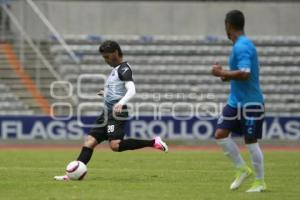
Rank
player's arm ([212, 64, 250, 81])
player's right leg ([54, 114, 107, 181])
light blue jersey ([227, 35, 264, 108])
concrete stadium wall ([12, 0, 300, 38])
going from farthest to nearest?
concrete stadium wall ([12, 0, 300, 38]) → player's right leg ([54, 114, 107, 181]) → light blue jersey ([227, 35, 264, 108]) → player's arm ([212, 64, 250, 81])

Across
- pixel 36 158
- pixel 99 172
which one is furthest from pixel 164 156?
pixel 99 172

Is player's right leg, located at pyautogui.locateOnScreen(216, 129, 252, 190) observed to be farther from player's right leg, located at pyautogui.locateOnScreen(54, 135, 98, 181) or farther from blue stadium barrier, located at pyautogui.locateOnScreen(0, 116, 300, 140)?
blue stadium barrier, located at pyautogui.locateOnScreen(0, 116, 300, 140)

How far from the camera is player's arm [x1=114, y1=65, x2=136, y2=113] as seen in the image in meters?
12.3

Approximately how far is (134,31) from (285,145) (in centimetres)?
818

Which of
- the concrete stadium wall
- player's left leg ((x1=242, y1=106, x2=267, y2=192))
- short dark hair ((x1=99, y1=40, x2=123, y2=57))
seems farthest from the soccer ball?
the concrete stadium wall

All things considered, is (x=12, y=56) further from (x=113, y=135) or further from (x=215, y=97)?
(x=113, y=135)

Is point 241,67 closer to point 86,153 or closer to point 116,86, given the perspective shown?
point 116,86

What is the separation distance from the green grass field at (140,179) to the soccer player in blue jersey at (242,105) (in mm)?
453

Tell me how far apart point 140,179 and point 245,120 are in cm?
269

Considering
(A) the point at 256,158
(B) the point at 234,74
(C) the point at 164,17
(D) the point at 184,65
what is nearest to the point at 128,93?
(B) the point at 234,74

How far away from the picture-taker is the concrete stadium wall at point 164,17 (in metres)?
31.8

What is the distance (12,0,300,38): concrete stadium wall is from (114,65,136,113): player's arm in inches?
742

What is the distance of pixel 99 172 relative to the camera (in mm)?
14375

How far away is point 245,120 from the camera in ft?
35.6
